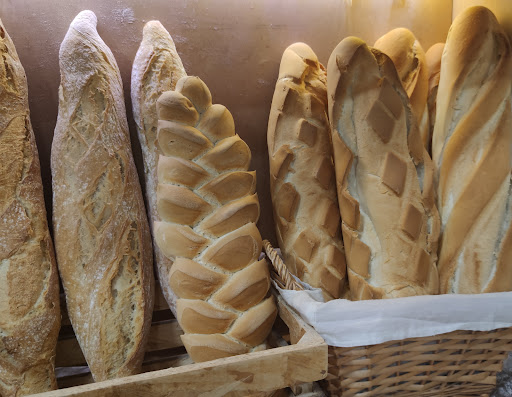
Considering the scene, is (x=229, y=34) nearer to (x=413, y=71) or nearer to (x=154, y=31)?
(x=154, y=31)

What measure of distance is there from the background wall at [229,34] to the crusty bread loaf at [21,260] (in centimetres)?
10

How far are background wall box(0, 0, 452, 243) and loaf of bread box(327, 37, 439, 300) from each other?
0.99ft

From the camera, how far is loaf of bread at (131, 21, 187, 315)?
101cm

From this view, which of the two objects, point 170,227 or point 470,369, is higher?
point 170,227

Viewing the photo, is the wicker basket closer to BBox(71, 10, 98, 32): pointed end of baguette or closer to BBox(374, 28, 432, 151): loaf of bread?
BBox(374, 28, 432, 151): loaf of bread

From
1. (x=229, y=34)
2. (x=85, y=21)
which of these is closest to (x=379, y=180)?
(x=229, y=34)

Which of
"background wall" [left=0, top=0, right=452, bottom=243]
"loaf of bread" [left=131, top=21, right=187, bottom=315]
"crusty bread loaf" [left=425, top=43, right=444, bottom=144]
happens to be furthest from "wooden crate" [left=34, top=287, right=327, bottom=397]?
"crusty bread loaf" [left=425, top=43, right=444, bottom=144]

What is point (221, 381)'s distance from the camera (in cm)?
71

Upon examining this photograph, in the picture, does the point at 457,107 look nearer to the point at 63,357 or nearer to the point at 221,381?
the point at 221,381

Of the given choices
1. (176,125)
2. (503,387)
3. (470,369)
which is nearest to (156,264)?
(176,125)

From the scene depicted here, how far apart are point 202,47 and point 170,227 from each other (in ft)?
1.84

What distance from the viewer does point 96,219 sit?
3.08 ft

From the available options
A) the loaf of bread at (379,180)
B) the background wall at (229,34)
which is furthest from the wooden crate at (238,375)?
the background wall at (229,34)

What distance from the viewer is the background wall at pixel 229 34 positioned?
1040 mm
